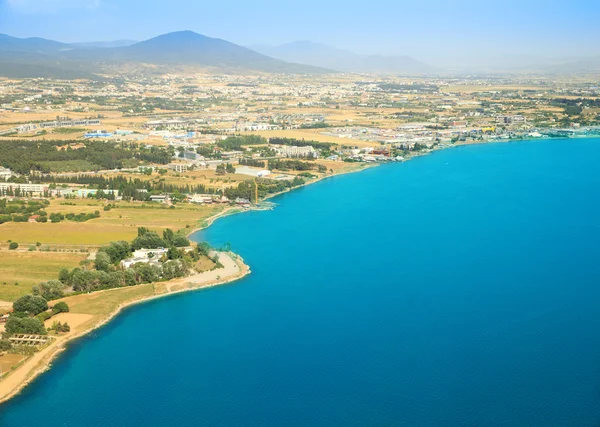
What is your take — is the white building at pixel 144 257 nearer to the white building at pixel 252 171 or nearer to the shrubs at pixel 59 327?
the shrubs at pixel 59 327

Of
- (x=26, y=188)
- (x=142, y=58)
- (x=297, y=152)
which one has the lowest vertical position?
(x=26, y=188)

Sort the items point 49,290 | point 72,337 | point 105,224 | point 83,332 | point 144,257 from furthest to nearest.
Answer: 1. point 105,224
2. point 144,257
3. point 49,290
4. point 83,332
5. point 72,337

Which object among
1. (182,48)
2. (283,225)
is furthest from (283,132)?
(182,48)

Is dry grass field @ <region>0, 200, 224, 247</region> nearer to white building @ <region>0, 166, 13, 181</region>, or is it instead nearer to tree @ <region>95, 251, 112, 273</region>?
tree @ <region>95, 251, 112, 273</region>

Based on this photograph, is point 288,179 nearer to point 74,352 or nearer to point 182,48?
point 74,352

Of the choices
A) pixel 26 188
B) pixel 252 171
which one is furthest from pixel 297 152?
pixel 26 188

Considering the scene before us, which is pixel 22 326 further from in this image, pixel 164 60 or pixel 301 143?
pixel 164 60
